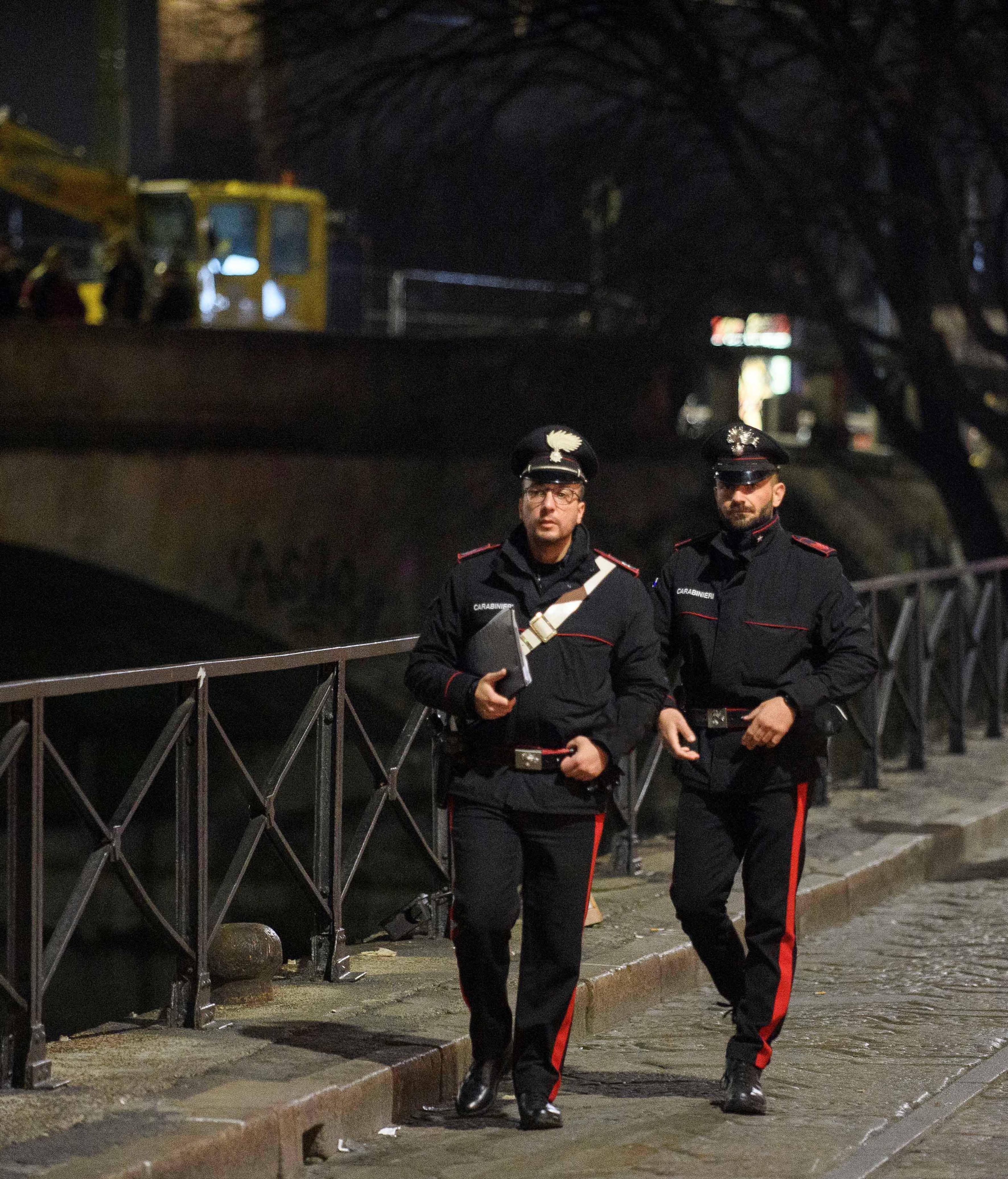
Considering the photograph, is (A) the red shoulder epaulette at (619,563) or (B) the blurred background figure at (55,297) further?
(B) the blurred background figure at (55,297)

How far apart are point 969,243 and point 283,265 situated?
11.4 meters

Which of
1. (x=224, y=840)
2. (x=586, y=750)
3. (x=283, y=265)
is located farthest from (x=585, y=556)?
(x=283, y=265)

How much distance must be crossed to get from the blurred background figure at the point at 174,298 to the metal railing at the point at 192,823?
44.9 ft

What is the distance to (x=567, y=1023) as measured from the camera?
15.7 ft

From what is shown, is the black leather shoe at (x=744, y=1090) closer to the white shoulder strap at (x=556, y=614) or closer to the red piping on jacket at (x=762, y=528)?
the white shoulder strap at (x=556, y=614)

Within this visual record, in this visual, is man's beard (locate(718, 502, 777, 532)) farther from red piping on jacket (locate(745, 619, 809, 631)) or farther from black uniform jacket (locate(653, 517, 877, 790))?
red piping on jacket (locate(745, 619, 809, 631))

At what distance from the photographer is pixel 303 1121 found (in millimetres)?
4648

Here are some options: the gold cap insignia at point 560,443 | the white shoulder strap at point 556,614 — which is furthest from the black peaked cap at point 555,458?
the white shoulder strap at point 556,614

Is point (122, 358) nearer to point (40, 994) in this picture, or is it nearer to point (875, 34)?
point (875, 34)

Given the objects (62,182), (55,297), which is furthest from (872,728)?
(62,182)

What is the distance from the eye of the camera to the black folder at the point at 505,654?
4641 mm

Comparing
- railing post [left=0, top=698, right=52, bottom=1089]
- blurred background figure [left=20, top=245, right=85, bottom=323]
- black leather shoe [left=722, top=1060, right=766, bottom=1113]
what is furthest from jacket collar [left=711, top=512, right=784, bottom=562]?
blurred background figure [left=20, top=245, right=85, bottom=323]

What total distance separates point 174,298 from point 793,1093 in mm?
16542

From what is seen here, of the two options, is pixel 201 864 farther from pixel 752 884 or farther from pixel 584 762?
pixel 752 884
